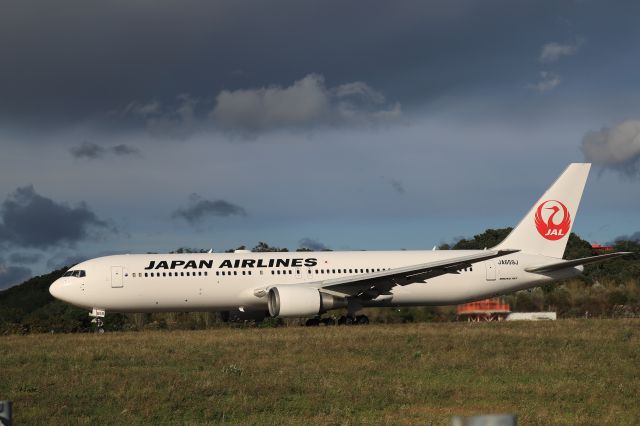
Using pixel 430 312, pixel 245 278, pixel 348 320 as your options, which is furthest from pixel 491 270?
pixel 245 278

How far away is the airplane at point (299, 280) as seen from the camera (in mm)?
29094

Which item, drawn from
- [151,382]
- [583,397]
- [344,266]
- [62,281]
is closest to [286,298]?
[344,266]

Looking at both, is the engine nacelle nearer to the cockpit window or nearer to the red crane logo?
the cockpit window

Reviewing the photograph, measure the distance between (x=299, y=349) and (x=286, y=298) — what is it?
893 cm

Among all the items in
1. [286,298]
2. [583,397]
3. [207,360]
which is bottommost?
[583,397]

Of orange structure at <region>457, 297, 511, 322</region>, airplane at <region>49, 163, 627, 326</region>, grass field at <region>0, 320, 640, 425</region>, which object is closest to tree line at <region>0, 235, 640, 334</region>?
orange structure at <region>457, 297, 511, 322</region>

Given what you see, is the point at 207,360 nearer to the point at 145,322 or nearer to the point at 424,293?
the point at 424,293

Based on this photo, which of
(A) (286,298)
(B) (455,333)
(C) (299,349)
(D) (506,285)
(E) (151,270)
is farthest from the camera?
(D) (506,285)

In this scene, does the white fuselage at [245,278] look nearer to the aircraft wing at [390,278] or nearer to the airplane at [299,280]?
the airplane at [299,280]

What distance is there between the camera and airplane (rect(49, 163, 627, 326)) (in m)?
29.1

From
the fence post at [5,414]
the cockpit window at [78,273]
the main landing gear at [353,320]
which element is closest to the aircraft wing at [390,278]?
the main landing gear at [353,320]

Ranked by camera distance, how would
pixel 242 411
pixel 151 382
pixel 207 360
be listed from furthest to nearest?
pixel 207 360 → pixel 151 382 → pixel 242 411

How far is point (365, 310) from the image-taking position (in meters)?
34.7

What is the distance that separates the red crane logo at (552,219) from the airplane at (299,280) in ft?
3.61
